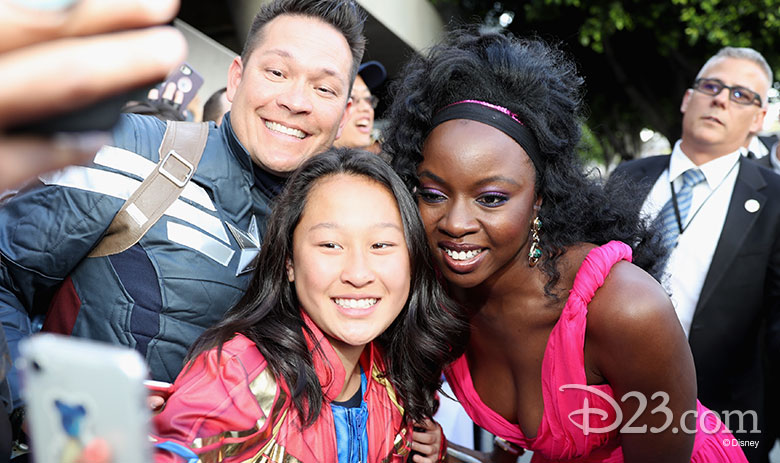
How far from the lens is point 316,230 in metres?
1.86

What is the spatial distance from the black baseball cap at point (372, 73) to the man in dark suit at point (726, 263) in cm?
173

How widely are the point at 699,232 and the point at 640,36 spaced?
8.23 m

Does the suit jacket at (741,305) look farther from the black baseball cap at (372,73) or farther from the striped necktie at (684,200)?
the black baseball cap at (372,73)

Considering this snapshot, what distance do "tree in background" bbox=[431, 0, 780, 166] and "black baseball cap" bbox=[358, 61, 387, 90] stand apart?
3261mm

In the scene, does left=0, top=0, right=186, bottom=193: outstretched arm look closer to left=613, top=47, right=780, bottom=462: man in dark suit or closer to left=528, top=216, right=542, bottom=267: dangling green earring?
left=528, top=216, right=542, bottom=267: dangling green earring

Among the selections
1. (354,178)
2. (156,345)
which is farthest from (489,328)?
(156,345)

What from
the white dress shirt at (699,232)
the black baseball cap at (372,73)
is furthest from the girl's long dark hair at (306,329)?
the black baseball cap at (372,73)

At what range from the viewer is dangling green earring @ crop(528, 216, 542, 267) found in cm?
210

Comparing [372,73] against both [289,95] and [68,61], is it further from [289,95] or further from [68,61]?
[68,61]

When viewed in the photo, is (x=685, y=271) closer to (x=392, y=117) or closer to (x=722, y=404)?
(x=722, y=404)

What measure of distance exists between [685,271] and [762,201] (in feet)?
1.82

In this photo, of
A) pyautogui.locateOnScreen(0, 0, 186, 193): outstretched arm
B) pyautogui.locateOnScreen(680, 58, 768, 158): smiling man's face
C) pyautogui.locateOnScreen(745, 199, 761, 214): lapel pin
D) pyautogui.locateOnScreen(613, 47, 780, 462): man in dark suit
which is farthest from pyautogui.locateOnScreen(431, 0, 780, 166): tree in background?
pyautogui.locateOnScreen(0, 0, 186, 193): outstretched arm

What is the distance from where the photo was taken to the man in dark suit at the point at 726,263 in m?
3.31

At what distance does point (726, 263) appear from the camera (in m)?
3.30
